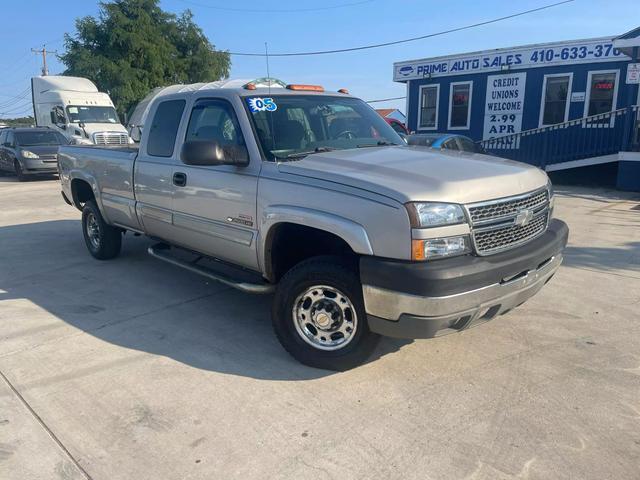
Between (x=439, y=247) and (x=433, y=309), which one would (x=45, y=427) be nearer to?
(x=433, y=309)

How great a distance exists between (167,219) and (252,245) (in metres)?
1.33

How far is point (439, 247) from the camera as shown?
3025 millimetres

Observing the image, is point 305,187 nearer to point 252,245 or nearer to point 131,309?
point 252,245

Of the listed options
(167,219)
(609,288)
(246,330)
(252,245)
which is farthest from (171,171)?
(609,288)

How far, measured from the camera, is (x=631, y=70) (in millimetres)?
11859

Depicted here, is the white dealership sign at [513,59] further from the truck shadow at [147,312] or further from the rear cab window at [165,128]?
the truck shadow at [147,312]

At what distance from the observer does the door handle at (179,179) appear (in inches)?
178

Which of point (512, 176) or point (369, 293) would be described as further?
point (512, 176)

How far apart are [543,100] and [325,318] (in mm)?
15883

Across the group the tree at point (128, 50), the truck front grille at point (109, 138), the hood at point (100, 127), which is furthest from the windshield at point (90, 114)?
the tree at point (128, 50)

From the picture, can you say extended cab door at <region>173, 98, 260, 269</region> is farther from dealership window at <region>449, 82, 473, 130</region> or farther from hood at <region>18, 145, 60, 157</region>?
dealership window at <region>449, 82, 473, 130</region>

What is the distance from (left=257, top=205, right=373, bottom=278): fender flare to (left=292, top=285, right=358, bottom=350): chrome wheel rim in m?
0.43

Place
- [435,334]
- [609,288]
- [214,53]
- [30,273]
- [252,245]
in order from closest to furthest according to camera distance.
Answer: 1. [435,334]
2. [252,245]
3. [609,288]
4. [30,273]
5. [214,53]

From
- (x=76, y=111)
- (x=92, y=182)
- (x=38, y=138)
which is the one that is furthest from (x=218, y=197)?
(x=76, y=111)
